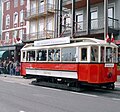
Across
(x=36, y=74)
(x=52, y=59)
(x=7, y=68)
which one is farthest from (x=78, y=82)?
(x=7, y=68)

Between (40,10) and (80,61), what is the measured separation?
21.9m

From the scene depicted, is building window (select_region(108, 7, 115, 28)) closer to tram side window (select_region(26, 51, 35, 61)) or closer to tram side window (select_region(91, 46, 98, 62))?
tram side window (select_region(26, 51, 35, 61))

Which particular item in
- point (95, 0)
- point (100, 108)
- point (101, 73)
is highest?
point (95, 0)

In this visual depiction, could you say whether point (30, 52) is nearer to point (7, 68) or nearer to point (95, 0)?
point (95, 0)

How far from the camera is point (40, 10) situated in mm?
36375

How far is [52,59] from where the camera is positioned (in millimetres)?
17719

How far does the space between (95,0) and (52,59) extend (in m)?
9.94

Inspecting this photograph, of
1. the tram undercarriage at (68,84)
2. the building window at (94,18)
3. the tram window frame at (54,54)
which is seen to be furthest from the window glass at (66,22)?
the tram window frame at (54,54)

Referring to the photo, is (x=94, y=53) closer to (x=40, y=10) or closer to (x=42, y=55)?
(x=42, y=55)

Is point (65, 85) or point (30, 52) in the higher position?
point (30, 52)

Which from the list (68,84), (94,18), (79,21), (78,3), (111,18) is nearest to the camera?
(68,84)

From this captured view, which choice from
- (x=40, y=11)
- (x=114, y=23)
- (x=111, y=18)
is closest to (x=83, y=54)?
(x=111, y=18)

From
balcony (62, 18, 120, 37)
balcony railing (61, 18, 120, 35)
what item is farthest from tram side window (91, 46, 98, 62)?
balcony railing (61, 18, 120, 35)

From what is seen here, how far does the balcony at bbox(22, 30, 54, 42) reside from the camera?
33.8 metres
